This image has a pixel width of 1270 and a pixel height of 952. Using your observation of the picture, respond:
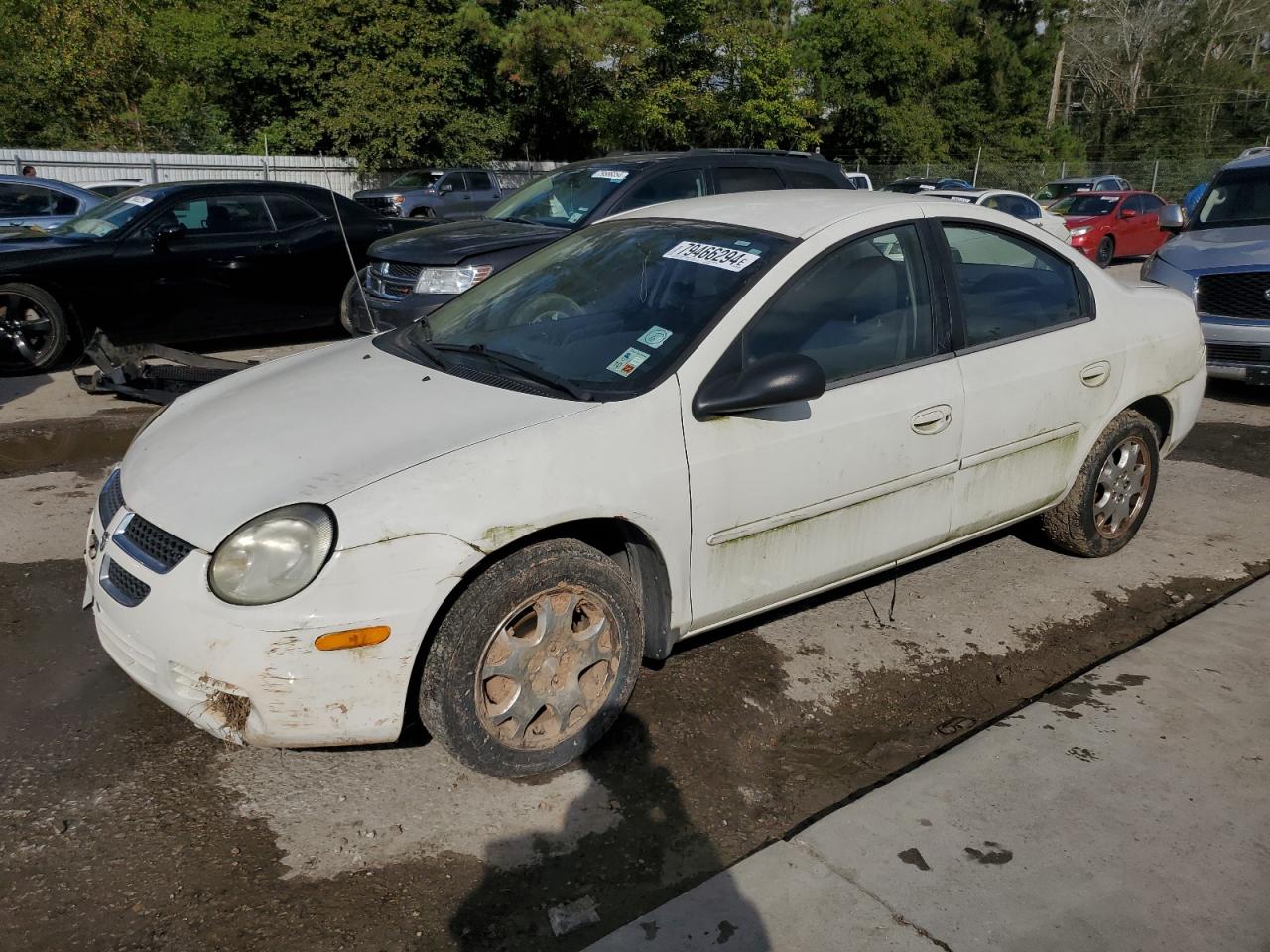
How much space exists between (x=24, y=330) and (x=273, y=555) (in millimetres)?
6802

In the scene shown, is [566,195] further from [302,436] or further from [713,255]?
[302,436]

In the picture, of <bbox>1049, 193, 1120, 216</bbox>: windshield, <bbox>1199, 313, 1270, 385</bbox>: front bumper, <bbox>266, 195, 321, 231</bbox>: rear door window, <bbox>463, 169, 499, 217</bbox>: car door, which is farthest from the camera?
<bbox>463, 169, 499, 217</bbox>: car door

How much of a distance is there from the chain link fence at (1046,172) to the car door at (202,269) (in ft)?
108

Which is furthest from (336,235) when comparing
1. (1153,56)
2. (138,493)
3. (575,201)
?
(1153,56)

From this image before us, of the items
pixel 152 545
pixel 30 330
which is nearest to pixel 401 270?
pixel 30 330

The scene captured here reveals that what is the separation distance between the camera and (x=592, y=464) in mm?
2984

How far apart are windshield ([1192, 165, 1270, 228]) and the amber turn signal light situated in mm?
8867

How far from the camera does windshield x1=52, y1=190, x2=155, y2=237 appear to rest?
28.5ft

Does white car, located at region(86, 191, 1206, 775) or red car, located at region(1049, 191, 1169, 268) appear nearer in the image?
white car, located at region(86, 191, 1206, 775)

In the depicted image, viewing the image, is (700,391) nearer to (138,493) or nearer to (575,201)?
(138,493)

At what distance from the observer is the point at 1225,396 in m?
8.75

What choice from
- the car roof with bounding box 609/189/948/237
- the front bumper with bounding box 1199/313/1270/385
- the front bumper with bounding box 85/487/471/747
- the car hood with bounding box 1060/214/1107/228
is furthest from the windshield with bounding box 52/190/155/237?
the car hood with bounding box 1060/214/1107/228

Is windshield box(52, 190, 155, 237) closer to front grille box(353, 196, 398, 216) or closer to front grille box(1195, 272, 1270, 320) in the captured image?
front grille box(1195, 272, 1270, 320)

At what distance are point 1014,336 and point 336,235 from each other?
717 centimetres
